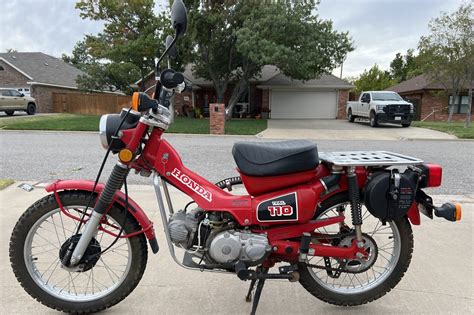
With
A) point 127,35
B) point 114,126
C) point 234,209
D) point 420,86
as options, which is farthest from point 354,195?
point 420,86

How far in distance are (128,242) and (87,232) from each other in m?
0.27

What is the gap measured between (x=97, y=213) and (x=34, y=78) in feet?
96.1

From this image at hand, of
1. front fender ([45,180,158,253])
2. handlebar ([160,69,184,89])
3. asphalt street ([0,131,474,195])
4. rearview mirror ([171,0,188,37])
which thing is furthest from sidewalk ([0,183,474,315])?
asphalt street ([0,131,474,195])

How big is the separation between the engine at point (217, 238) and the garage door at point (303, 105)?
73.0 ft

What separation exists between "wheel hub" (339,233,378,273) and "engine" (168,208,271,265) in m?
0.59

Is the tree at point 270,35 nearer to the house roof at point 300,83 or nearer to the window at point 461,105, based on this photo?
the house roof at point 300,83

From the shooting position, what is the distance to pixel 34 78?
2644cm

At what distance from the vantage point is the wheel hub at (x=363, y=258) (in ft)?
7.70

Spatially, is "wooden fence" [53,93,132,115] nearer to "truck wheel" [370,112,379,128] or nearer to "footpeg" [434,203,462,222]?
"truck wheel" [370,112,379,128]

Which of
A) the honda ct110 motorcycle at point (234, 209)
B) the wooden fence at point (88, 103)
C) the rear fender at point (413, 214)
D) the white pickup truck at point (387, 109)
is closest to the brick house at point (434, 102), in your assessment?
the white pickup truck at point (387, 109)

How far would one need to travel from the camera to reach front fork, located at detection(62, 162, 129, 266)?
2.11 metres

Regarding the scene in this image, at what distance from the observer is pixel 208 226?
2217 mm

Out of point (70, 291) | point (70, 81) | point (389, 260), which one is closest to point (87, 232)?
point (70, 291)

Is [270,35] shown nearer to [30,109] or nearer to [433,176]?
[433,176]
